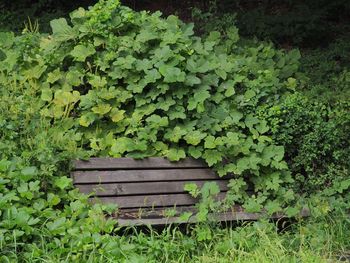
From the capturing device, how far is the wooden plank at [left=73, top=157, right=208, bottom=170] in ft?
15.9

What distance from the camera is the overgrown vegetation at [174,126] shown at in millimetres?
4438

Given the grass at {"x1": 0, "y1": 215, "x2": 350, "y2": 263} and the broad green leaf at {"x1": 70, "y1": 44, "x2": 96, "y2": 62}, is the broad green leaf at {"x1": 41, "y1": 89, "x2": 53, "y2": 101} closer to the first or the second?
the broad green leaf at {"x1": 70, "y1": 44, "x2": 96, "y2": 62}

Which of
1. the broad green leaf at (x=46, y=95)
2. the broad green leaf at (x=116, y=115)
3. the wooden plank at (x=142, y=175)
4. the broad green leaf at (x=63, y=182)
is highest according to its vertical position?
the broad green leaf at (x=46, y=95)

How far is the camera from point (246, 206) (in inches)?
193

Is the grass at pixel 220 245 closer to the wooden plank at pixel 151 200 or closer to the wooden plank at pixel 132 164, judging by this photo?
the wooden plank at pixel 151 200

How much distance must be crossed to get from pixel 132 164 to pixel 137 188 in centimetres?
23

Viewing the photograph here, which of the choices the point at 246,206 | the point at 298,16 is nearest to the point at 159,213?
the point at 246,206

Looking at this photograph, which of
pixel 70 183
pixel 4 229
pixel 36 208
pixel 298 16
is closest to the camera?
pixel 4 229

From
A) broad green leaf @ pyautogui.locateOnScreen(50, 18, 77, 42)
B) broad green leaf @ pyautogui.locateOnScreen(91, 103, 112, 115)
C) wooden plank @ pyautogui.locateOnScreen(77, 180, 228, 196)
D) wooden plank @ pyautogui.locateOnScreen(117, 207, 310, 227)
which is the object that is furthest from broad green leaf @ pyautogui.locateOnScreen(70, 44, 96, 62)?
wooden plank @ pyautogui.locateOnScreen(117, 207, 310, 227)

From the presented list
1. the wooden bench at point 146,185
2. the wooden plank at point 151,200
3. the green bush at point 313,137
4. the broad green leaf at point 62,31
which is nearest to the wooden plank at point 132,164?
the wooden bench at point 146,185

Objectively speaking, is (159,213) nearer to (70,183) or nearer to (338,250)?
(70,183)

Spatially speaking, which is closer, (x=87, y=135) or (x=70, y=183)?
(x=70, y=183)

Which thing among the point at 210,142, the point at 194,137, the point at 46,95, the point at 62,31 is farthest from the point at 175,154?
the point at 62,31

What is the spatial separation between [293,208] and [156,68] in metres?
1.81
